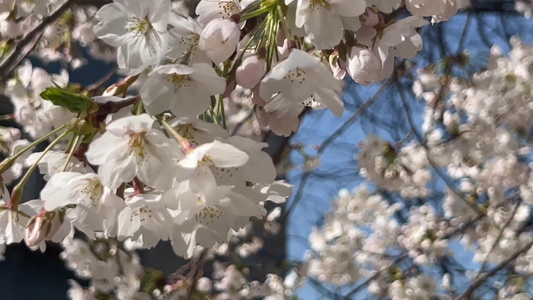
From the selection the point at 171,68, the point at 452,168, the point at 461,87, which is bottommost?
the point at 452,168

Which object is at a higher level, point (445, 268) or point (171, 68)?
point (171, 68)

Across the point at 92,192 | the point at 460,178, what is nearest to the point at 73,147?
the point at 92,192

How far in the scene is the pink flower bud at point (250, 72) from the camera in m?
0.57

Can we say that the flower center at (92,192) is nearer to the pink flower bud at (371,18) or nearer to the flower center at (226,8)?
the flower center at (226,8)

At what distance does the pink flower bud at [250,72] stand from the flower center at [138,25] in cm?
11

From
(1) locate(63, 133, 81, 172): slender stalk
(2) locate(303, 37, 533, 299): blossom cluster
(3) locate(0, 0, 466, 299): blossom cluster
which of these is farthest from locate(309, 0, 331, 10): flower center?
(2) locate(303, 37, 533, 299): blossom cluster

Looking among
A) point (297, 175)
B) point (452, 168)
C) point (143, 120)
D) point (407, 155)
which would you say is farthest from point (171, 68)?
point (297, 175)

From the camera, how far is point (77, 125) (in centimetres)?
56

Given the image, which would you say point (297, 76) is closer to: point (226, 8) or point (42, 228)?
point (226, 8)

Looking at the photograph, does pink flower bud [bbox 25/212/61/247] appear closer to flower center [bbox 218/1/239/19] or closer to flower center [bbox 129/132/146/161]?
flower center [bbox 129/132/146/161]

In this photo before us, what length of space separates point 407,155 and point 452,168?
41 centimetres

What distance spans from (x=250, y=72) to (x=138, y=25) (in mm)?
141

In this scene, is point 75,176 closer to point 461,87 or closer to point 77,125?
point 77,125

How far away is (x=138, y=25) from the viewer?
2.02ft
